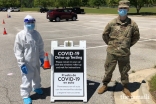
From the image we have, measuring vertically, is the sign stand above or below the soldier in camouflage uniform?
below

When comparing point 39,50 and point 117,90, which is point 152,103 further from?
point 39,50

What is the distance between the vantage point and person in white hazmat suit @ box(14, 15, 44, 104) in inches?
179

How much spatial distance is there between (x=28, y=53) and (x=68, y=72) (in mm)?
970

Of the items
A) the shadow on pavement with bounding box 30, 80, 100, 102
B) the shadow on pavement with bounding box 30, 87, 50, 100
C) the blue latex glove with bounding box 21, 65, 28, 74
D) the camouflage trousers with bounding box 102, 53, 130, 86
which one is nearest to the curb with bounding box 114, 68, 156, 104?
the camouflage trousers with bounding box 102, 53, 130, 86

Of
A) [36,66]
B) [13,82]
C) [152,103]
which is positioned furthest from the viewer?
[13,82]

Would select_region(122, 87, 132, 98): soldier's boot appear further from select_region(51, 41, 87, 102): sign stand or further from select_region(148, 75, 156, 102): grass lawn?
select_region(51, 41, 87, 102): sign stand

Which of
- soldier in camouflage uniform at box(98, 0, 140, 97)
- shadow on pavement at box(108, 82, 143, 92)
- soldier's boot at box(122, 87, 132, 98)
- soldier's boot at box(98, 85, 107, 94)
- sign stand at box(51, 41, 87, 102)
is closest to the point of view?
soldier in camouflage uniform at box(98, 0, 140, 97)

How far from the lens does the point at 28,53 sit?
15.2 ft

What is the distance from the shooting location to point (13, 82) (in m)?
6.02

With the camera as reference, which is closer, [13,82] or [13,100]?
[13,100]

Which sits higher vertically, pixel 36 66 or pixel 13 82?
pixel 36 66

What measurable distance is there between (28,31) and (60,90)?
145cm

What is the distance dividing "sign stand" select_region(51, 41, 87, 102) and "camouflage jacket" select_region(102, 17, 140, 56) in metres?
0.64

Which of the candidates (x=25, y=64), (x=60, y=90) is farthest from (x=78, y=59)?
(x=25, y=64)
